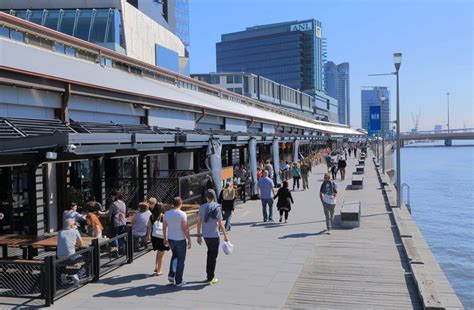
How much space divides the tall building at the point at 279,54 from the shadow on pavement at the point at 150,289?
175586 millimetres

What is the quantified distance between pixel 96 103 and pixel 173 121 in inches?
225

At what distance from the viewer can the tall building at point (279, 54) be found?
18162 cm

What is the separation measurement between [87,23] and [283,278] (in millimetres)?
36659

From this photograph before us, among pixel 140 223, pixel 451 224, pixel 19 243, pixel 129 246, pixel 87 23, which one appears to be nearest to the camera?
pixel 19 243

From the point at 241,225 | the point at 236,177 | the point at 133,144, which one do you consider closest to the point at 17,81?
the point at 133,144

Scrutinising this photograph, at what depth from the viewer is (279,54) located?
184 m

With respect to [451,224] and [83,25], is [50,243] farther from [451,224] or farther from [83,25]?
[83,25]

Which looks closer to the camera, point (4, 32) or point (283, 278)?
point (283, 278)

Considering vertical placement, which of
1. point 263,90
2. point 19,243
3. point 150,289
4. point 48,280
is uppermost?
point 263,90

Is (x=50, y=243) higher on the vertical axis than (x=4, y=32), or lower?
lower

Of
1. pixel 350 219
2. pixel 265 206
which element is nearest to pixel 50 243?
pixel 265 206

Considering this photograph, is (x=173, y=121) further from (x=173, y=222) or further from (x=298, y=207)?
(x=173, y=222)

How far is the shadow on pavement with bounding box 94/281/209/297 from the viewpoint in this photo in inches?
336

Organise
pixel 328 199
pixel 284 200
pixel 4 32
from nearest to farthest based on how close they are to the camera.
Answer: pixel 4 32, pixel 328 199, pixel 284 200
